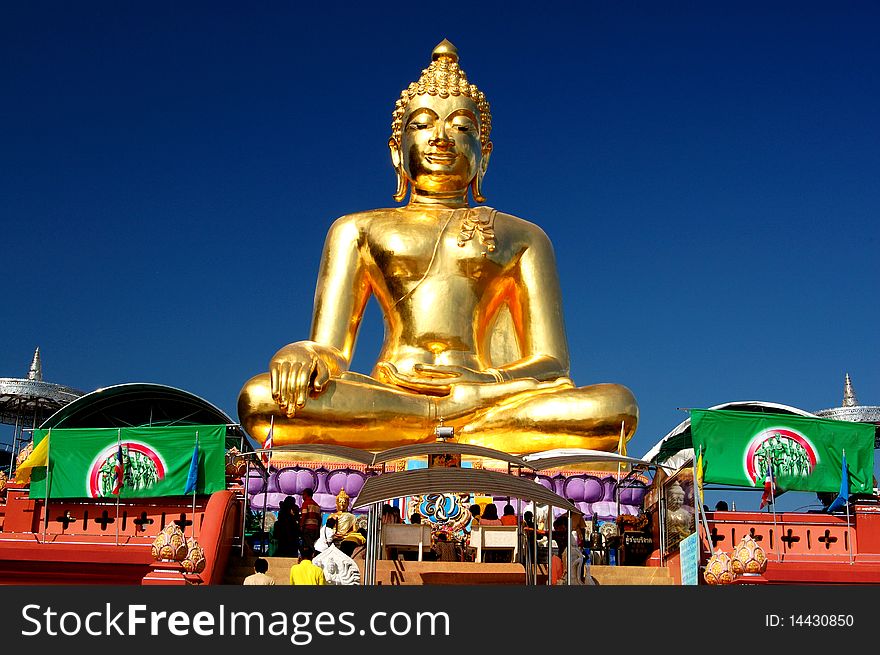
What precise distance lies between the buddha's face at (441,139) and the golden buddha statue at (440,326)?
0.06 feet

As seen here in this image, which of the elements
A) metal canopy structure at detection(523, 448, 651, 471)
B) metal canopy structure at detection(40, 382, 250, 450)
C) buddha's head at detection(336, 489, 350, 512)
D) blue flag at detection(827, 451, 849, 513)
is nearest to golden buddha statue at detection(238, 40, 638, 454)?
metal canopy structure at detection(523, 448, 651, 471)

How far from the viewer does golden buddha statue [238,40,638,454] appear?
1473 cm

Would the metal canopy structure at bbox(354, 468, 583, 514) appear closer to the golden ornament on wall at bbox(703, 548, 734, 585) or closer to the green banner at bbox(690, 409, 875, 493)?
the golden ornament on wall at bbox(703, 548, 734, 585)

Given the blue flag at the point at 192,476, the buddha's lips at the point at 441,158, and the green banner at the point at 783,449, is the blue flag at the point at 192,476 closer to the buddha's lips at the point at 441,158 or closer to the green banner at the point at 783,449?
the green banner at the point at 783,449

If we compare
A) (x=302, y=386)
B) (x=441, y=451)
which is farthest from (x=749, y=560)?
(x=302, y=386)

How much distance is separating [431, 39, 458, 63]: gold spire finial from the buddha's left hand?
191 inches

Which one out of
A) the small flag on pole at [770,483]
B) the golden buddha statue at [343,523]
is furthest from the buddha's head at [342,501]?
the small flag on pole at [770,483]

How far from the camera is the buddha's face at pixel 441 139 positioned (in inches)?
664

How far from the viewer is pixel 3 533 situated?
12.1 meters

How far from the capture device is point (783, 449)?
40.1ft

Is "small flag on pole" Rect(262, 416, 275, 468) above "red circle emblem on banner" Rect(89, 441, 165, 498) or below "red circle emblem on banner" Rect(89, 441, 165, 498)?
above

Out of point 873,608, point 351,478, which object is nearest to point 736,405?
point 351,478

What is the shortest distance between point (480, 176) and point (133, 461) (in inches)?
289

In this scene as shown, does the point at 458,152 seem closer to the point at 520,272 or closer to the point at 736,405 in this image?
the point at 520,272
